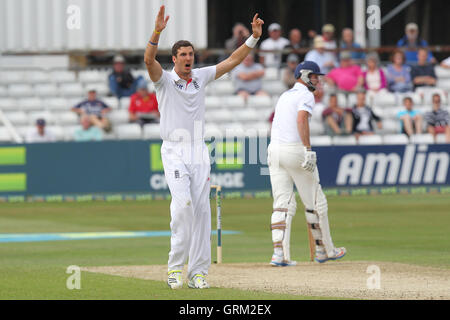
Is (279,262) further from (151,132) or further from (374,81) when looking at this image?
(374,81)

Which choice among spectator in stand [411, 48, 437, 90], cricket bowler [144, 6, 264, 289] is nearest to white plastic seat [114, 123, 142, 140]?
spectator in stand [411, 48, 437, 90]

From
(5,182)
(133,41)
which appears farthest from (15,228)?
(133,41)

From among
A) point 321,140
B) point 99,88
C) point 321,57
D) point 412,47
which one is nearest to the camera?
point 321,140

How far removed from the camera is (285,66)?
1055 inches

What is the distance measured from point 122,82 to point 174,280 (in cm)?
1549

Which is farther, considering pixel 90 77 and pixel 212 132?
pixel 90 77

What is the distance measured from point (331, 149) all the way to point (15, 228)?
891cm

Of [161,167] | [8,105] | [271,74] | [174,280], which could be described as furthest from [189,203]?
[271,74]

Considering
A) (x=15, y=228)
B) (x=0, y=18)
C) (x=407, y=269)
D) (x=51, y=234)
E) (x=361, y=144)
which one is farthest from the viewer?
(x=0, y=18)

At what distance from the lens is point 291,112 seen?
38.9ft

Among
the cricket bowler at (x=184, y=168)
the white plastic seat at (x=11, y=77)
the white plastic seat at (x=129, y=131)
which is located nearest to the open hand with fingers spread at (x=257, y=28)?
Answer: the cricket bowler at (x=184, y=168)

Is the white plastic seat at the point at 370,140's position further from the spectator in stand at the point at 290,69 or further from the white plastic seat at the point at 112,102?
the white plastic seat at the point at 112,102

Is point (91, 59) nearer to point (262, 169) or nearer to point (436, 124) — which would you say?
point (262, 169)

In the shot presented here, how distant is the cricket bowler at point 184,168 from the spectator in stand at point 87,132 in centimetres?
1366
